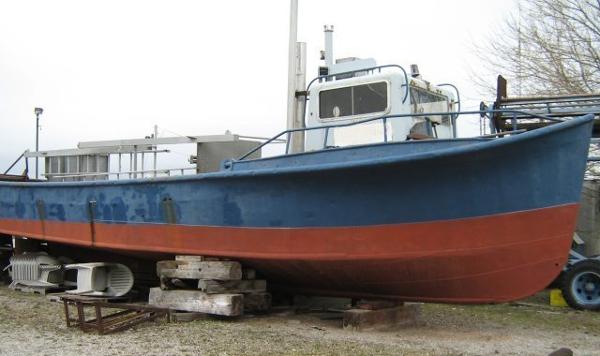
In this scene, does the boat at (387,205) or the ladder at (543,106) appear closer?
the boat at (387,205)

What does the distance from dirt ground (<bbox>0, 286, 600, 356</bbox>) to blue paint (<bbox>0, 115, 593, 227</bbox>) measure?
109 centimetres

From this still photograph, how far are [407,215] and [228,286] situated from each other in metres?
2.12

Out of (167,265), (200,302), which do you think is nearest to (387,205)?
(200,302)

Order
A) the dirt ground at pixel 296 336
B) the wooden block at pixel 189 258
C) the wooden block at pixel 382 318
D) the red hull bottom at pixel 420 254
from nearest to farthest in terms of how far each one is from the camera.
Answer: the dirt ground at pixel 296 336 < the red hull bottom at pixel 420 254 < the wooden block at pixel 382 318 < the wooden block at pixel 189 258

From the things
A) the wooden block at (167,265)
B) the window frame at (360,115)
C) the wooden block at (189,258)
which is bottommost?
the wooden block at (167,265)

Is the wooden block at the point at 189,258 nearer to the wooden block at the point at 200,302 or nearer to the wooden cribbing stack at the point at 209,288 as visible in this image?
the wooden cribbing stack at the point at 209,288

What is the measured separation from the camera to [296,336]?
6.13 m

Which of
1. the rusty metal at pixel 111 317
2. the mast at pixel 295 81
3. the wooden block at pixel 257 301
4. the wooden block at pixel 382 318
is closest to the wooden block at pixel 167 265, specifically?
the rusty metal at pixel 111 317

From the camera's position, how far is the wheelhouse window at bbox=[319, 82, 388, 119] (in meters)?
7.27

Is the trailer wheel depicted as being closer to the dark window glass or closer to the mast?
the dark window glass

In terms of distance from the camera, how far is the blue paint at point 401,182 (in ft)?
19.0

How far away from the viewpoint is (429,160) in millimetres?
5742

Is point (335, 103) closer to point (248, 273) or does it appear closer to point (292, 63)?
point (292, 63)

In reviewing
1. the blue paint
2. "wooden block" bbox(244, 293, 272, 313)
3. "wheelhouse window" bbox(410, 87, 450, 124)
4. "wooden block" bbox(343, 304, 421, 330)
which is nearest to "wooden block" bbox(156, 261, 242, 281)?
"wooden block" bbox(244, 293, 272, 313)
